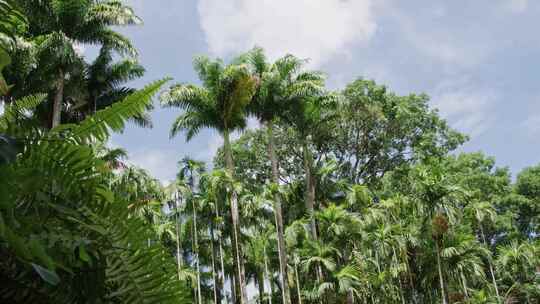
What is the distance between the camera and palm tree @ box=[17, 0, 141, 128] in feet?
52.6

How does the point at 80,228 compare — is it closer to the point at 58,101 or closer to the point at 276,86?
the point at 58,101

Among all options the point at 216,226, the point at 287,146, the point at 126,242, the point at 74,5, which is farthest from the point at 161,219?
the point at 126,242

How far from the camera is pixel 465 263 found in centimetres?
2194

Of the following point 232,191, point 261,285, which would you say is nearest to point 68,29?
point 232,191

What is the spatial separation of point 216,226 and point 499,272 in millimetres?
18224

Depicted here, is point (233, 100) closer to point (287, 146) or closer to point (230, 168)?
point (230, 168)

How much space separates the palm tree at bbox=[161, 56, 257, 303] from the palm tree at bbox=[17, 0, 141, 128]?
2.95 meters

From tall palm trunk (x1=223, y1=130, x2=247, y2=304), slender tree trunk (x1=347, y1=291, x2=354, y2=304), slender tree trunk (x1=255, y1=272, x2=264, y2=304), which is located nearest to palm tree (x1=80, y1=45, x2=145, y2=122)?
tall palm trunk (x1=223, y1=130, x2=247, y2=304)

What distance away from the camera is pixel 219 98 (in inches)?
815

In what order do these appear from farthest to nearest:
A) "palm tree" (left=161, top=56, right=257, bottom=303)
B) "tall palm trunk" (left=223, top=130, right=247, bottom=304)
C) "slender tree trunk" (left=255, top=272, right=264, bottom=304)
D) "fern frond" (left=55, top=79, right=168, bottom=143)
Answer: "slender tree trunk" (left=255, top=272, right=264, bottom=304)
"palm tree" (left=161, top=56, right=257, bottom=303)
"tall palm trunk" (left=223, top=130, right=247, bottom=304)
"fern frond" (left=55, top=79, right=168, bottom=143)

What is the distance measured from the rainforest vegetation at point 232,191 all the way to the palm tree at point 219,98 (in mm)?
61

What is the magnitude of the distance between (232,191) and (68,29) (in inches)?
321

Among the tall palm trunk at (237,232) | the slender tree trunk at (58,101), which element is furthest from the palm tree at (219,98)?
the slender tree trunk at (58,101)

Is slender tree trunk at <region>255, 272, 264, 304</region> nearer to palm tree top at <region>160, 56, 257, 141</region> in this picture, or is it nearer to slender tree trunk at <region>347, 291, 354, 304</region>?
slender tree trunk at <region>347, 291, 354, 304</region>
